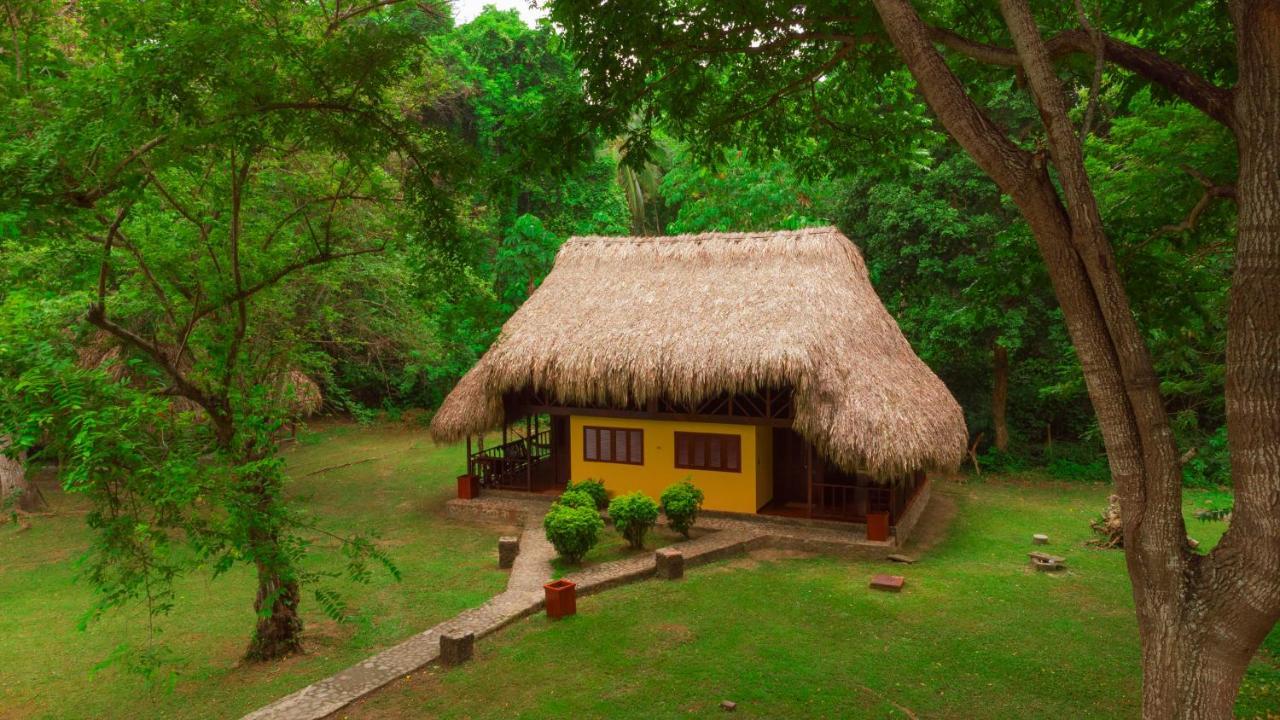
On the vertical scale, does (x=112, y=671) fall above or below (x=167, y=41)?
below

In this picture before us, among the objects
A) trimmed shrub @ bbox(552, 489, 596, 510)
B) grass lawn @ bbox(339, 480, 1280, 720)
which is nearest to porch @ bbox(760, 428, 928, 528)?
grass lawn @ bbox(339, 480, 1280, 720)

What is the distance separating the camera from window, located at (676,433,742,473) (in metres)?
13.2

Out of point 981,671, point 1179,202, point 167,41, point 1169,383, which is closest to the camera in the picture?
point 167,41

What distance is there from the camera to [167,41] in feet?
16.6

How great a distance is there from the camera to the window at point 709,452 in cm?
1322

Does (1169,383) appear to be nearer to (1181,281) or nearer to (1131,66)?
(1181,281)

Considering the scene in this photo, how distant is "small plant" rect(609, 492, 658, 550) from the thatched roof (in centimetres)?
196

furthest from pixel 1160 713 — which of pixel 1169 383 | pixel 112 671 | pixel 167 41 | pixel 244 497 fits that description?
pixel 112 671

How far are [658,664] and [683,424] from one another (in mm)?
6297

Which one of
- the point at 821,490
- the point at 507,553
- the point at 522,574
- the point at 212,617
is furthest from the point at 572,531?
the point at 821,490

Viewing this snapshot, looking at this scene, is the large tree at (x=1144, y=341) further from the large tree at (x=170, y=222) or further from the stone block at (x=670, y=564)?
the stone block at (x=670, y=564)

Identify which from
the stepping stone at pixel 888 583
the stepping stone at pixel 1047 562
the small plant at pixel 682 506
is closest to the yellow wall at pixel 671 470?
the small plant at pixel 682 506

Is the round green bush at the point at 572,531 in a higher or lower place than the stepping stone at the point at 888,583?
higher

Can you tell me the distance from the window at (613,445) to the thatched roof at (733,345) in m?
0.68
